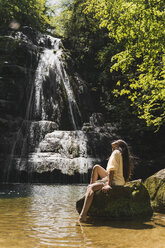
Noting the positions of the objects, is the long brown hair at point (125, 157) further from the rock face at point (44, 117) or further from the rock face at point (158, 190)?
the rock face at point (44, 117)

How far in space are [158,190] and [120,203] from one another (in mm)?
1707

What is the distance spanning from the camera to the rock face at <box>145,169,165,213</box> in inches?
238

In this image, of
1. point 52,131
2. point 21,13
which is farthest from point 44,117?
point 21,13

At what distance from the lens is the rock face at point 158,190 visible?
19.8 ft

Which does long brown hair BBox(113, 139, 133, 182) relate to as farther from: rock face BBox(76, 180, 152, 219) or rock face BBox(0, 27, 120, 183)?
rock face BBox(0, 27, 120, 183)

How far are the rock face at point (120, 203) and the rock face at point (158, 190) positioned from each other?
1.08m

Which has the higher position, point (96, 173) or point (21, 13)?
point (21, 13)

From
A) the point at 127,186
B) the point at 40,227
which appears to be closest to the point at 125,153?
the point at 127,186

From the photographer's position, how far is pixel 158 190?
6.31 metres

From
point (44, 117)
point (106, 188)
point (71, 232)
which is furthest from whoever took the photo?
point (44, 117)

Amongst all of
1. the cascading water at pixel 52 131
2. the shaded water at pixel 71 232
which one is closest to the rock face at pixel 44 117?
the cascading water at pixel 52 131

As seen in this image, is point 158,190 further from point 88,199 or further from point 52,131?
point 52,131

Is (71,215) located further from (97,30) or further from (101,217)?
(97,30)

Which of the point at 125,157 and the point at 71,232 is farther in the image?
the point at 125,157
